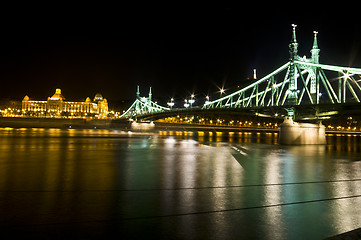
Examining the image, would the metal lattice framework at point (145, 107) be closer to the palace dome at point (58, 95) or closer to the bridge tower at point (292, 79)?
the bridge tower at point (292, 79)

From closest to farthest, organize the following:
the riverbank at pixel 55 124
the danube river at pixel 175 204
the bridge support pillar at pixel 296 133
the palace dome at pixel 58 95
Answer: the danube river at pixel 175 204, the bridge support pillar at pixel 296 133, the riverbank at pixel 55 124, the palace dome at pixel 58 95

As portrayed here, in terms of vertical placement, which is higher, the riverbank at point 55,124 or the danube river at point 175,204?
the riverbank at point 55,124

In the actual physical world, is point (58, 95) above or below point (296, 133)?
above

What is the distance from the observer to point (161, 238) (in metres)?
4.68

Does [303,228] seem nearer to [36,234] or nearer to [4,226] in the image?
[36,234]

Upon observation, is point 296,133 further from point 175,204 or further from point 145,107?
point 145,107

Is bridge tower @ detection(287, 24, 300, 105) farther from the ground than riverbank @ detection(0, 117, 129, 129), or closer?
farther from the ground

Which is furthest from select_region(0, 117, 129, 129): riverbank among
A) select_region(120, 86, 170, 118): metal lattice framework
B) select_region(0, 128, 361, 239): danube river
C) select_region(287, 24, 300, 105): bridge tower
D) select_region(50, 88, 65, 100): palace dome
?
select_region(50, 88, 65, 100): palace dome

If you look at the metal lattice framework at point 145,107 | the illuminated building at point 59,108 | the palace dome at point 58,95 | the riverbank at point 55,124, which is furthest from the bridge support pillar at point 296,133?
the palace dome at point 58,95

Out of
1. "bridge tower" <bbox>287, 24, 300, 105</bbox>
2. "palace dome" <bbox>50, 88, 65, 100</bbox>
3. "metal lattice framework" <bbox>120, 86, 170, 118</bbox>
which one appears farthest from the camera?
"palace dome" <bbox>50, 88, 65, 100</bbox>

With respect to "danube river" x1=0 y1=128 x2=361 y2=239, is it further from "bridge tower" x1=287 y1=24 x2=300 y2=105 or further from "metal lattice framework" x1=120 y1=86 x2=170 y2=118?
"metal lattice framework" x1=120 y1=86 x2=170 y2=118

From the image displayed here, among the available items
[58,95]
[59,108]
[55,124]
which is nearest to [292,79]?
[55,124]

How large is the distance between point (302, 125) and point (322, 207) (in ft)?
70.2

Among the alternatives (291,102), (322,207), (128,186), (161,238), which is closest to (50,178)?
(128,186)
